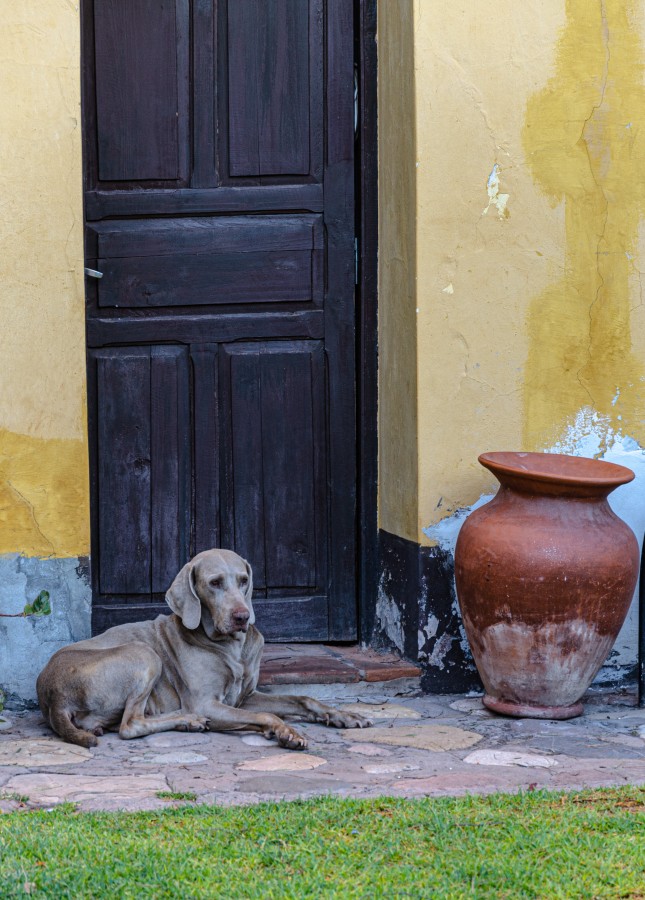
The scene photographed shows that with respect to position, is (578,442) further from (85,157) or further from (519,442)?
(85,157)

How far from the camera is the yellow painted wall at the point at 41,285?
4926 mm

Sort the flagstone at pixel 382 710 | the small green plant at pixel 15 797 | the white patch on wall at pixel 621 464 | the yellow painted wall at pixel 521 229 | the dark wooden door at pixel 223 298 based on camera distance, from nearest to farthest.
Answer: the small green plant at pixel 15 797, the flagstone at pixel 382 710, the yellow painted wall at pixel 521 229, the white patch on wall at pixel 621 464, the dark wooden door at pixel 223 298

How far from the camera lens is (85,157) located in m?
5.39

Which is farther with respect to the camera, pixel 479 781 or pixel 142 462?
pixel 142 462

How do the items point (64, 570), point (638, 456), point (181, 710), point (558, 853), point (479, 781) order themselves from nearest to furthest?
Answer: point (558, 853) < point (479, 781) < point (181, 710) < point (64, 570) < point (638, 456)

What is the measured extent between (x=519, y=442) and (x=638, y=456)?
568 millimetres

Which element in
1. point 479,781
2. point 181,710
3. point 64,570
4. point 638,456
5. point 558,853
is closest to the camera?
point 558,853

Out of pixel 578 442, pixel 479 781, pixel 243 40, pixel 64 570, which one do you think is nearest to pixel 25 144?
pixel 243 40

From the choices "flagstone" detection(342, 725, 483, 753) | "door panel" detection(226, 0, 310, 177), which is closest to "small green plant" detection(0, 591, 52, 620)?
"flagstone" detection(342, 725, 483, 753)

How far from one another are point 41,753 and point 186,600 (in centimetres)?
79

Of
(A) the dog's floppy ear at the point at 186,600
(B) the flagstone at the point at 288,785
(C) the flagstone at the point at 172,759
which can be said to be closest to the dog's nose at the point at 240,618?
(A) the dog's floppy ear at the point at 186,600

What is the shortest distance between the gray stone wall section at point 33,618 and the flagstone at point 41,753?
531 millimetres

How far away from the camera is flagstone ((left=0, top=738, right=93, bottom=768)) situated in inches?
163

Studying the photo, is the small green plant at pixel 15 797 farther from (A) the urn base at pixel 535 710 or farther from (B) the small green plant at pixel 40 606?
(A) the urn base at pixel 535 710
